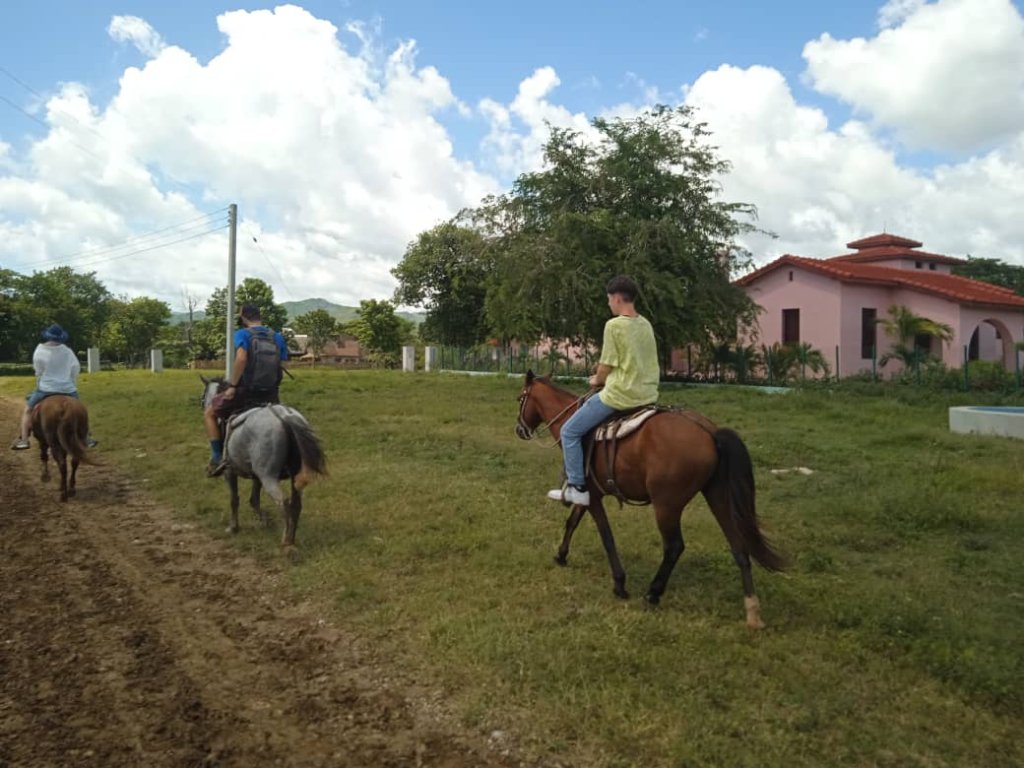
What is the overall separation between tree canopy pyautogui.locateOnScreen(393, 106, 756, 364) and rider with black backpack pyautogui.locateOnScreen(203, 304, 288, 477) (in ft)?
49.6

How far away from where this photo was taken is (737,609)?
511 cm

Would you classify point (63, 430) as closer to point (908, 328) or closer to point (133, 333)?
point (908, 328)

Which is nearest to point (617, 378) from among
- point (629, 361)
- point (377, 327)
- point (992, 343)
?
point (629, 361)

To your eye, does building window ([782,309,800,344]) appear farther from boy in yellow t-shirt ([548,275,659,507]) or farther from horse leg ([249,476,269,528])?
boy in yellow t-shirt ([548,275,659,507])

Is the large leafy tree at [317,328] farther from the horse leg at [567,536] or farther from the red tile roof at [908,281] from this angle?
the horse leg at [567,536]

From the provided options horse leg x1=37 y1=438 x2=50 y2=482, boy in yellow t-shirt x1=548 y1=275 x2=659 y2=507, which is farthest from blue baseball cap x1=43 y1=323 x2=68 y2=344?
boy in yellow t-shirt x1=548 y1=275 x2=659 y2=507

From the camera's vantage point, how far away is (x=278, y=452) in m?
6.88

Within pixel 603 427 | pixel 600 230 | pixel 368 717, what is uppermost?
pixel 600 230

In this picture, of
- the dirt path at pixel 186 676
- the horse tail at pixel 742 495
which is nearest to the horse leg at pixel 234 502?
the dirt path at pixel 186 676

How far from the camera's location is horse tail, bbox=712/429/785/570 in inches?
195

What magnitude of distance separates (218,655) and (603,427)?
10.0 ft

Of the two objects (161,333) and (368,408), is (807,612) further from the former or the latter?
(161,333)

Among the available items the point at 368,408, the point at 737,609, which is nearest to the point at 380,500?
the point at 737,609

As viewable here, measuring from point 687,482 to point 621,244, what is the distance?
18.6 meters
